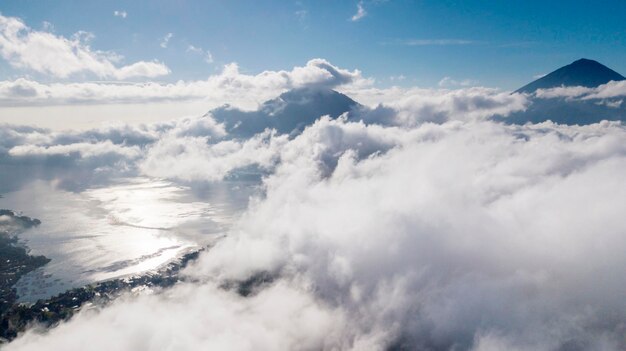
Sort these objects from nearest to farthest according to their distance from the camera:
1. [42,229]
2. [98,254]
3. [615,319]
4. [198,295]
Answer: [615,319] → [198,295] → [98,254] → [42,229]

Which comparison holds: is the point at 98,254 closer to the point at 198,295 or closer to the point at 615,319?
the point at 198,295

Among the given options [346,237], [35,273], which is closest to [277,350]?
[346,237]

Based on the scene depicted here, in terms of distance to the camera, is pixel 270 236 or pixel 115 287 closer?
pixel 115 287

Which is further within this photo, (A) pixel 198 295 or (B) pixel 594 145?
(B) pixel 594 145

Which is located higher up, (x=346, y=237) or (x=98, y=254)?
(x=346, y=237)

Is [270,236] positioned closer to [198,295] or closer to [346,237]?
[346,237]

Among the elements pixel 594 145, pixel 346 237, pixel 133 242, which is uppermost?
pixel 594 145

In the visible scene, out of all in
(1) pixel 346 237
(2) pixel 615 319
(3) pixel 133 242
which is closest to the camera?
(2) pixel 615 319

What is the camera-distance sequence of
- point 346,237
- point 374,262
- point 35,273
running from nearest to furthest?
point 374,262 < point 346,237 < point 35,273

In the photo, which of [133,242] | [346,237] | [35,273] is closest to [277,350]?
[346,237]
